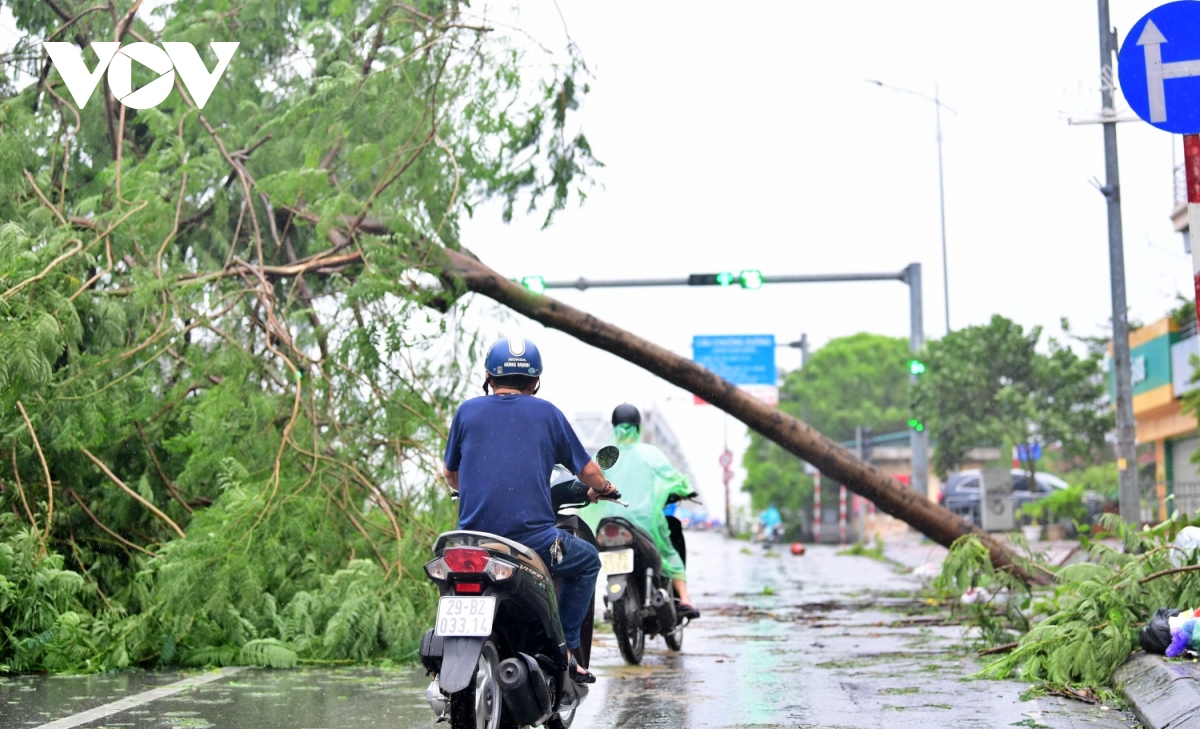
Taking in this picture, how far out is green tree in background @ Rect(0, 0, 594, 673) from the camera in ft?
29.5

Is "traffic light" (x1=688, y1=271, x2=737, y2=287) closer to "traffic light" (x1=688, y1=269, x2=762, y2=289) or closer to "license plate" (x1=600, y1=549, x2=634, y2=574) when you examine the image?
"traffic light" (x1=688, y1=269, x2=762, y2=289)

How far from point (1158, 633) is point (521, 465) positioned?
4120 mm

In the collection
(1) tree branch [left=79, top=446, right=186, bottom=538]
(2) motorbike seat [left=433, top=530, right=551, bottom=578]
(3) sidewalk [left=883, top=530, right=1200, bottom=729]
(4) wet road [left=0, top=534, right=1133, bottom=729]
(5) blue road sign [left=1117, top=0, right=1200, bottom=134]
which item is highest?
(5) blue road sign [left=1117, top=0, right=1200, bottom=134]

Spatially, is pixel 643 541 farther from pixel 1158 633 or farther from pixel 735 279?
pixel 735 279

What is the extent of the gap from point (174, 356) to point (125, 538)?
1341 millimetres

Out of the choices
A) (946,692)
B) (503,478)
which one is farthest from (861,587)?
(503,478)

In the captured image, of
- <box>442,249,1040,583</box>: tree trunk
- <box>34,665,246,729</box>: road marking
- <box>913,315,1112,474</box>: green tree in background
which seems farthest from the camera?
<box>913,315,1112,474</box>: green tree in background

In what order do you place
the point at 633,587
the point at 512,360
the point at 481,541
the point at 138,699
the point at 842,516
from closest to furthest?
the point at 481,541 → the point at 512,360 → the point at 138,699 → the point at 633,587 → the point at 842,516

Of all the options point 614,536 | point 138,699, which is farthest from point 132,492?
point 614,536

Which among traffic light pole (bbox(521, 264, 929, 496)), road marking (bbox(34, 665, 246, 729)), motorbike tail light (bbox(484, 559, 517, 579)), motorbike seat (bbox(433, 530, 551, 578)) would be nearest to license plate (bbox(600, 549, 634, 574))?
road marking (bbox(34, 665, 246, 729))

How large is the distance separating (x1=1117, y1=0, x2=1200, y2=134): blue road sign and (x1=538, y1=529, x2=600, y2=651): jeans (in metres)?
3.24

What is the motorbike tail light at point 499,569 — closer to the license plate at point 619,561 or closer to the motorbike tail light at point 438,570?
the motorbike tail light at point 438,570

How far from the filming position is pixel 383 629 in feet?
30.3

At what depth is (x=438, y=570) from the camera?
5074 millimetres
